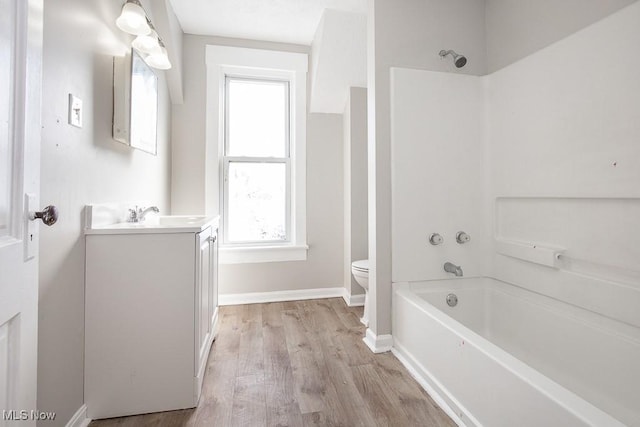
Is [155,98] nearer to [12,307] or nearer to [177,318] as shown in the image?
[177,318]

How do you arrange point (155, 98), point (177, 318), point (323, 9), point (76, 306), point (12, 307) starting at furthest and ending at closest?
point (323, 9) < point (155, 98) < point (177, 318) < point (76, 306) < point (12, 307)

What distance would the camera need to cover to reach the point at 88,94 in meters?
1.35

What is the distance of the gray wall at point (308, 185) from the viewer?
271 cm

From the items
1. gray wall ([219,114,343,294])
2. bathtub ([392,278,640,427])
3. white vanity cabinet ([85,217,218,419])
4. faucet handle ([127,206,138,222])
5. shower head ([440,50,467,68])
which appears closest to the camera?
bathtub ([392,278,640,427])

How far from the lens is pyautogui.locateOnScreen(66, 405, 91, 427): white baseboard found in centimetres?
122

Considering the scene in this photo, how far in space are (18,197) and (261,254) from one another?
2180mm

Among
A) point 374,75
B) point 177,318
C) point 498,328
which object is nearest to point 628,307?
point 498,328

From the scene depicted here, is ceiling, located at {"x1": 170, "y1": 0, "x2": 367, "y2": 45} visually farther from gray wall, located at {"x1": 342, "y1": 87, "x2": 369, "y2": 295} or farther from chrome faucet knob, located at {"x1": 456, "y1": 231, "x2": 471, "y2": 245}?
chrome faucet knob, located at {"x1": 456, "y1": 231, "x2": 471, "y2": 245}

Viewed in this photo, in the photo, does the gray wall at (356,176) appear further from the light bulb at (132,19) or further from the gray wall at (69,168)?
the gray wall at (69,168)

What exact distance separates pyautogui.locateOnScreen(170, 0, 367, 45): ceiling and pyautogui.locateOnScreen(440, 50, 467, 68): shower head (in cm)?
82

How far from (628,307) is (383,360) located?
3.90ft

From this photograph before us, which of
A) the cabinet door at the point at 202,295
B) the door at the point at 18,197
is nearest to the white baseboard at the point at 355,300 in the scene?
the cabinet door at the point at 202,295

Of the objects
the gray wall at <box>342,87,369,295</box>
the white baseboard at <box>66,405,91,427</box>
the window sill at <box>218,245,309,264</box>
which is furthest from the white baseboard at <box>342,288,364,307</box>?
the white baseboard at <box>66,405,91,427</box>

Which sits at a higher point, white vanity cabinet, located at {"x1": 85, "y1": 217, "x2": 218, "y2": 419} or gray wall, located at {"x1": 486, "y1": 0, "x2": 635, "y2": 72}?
gray wall, located at {"x1": 486, "y1": 0, "x2": 635, "y2": 72}
